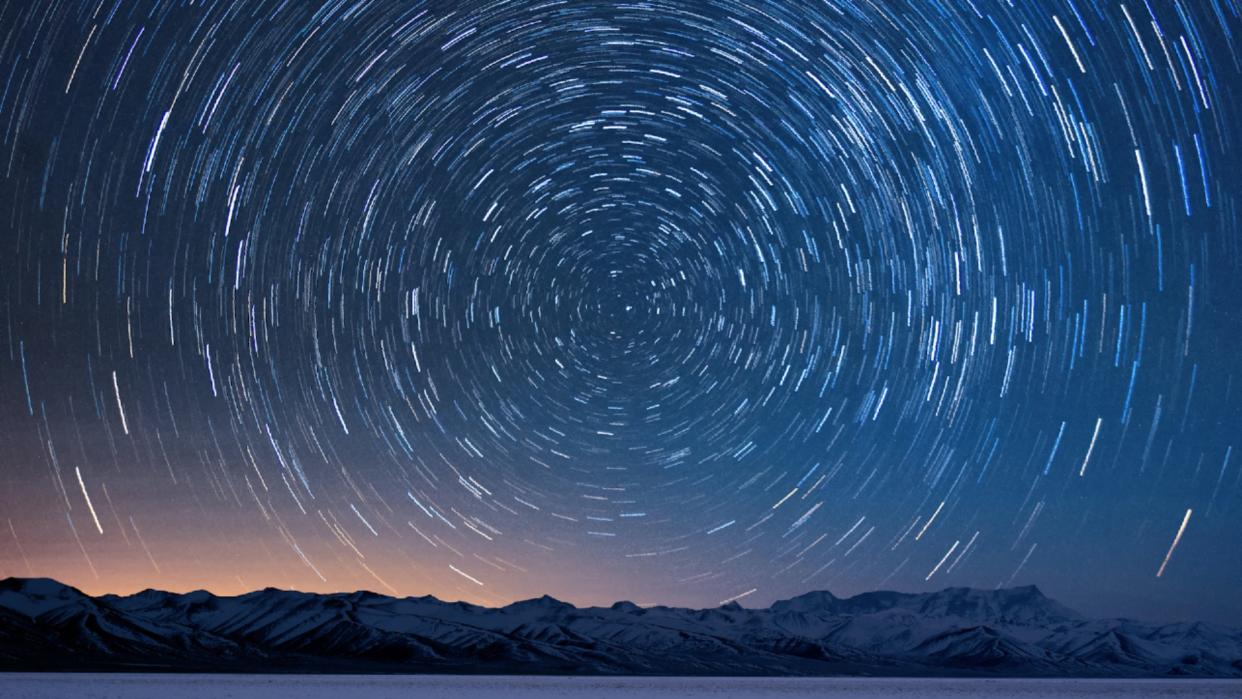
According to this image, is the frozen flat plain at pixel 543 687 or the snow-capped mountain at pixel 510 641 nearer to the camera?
the frozen flat plain at pixel 543 687

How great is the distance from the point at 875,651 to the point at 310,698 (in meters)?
126

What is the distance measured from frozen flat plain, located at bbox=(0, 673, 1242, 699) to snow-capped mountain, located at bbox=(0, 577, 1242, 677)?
57.0m

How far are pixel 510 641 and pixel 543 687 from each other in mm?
92799

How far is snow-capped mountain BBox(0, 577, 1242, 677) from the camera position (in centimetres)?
8612

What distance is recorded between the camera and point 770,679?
16984 mm

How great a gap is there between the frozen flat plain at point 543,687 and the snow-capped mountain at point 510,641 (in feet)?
187

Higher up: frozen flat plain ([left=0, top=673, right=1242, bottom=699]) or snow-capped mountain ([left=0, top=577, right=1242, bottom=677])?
snow-capped mountain ([left=0, top=577, right=1242, bottom=677])

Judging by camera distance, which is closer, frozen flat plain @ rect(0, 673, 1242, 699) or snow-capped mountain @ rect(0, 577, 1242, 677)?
frozen flat plain @ rect(0, 673, 1242, 699)

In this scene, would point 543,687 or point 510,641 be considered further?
point 510,641

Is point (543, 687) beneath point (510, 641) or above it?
beneath

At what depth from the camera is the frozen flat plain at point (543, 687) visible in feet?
42.5

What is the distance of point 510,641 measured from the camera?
103m

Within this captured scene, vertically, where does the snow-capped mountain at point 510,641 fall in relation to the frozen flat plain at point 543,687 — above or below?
above

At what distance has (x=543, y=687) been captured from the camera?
14.6 meters
